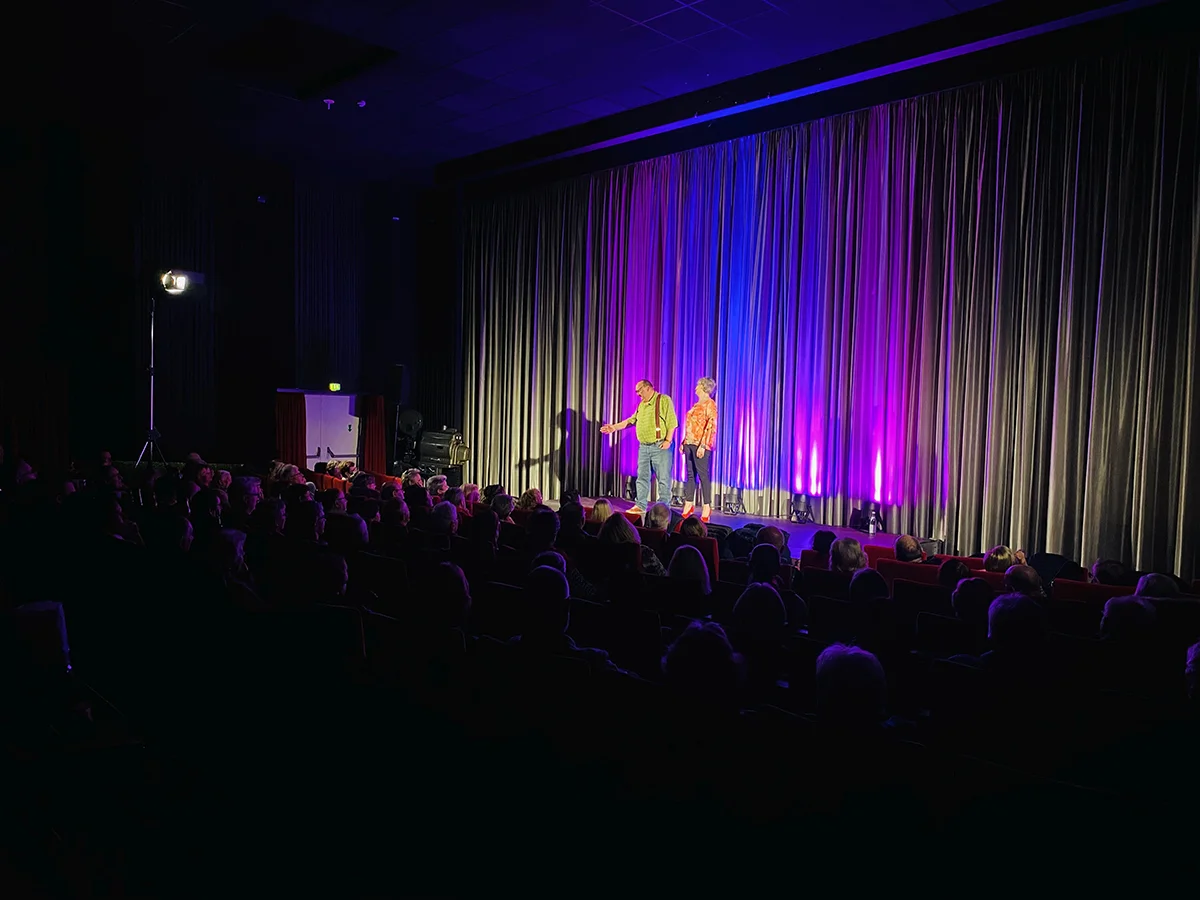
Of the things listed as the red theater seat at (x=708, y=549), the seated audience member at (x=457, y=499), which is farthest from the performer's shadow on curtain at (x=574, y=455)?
the red theater seat at (x=708, y=549)

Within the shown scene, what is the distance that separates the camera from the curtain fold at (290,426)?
1369 cm

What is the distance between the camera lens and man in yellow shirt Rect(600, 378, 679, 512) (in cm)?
1070

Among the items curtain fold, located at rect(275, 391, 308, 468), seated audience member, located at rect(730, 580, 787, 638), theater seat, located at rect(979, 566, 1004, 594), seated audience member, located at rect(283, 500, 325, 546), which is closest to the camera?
seated audience member, located at rect(730, 580, 787, 638)

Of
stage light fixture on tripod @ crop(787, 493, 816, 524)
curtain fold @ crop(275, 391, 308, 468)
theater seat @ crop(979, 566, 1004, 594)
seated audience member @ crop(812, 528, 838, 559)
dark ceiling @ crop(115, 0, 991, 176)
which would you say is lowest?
stage light fixture on tripod @ crop(787, 493, 816, 524)

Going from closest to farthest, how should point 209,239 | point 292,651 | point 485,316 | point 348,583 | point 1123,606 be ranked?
point 292,651, point 1123,606, point 348,583, point 209,239, point 485,316

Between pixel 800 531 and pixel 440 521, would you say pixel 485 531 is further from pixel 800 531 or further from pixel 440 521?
pixel 800 531

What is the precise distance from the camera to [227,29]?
8781 mm

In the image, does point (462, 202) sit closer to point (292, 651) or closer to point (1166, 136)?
point (1166, 136)

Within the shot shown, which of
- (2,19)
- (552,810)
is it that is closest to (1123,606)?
(552,810)

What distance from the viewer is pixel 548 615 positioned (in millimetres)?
3543

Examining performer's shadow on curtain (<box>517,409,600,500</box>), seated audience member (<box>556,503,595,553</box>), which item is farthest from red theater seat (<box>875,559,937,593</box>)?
performer's shadow on curtain (<box>517,409,600,500</box>)

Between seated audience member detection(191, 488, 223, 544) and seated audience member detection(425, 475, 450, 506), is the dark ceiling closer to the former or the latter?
seated audience member detection(425, 475, 450, 506)

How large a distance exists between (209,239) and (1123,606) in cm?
1350

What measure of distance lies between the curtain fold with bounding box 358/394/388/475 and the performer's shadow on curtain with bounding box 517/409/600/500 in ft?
10.1
